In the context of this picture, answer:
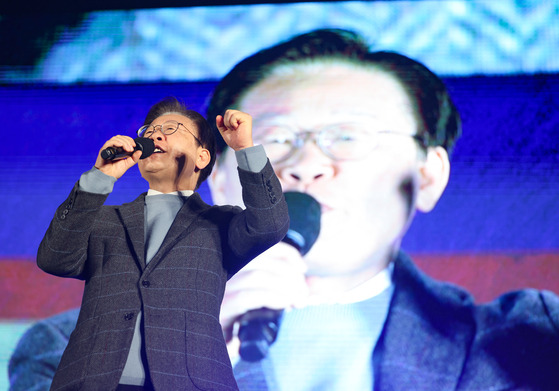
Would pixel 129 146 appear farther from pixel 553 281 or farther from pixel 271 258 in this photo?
pixel 553 281

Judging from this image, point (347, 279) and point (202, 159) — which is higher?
point (202, 159)

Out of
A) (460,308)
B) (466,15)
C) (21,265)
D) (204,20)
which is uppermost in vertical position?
(466,15)

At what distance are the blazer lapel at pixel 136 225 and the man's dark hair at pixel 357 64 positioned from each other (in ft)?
3.20

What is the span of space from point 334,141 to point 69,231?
123 cm

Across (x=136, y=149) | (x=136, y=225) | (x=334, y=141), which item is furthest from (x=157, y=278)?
(x=334, y=141)

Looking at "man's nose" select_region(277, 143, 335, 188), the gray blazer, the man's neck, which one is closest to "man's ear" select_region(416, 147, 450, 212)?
the man's neck

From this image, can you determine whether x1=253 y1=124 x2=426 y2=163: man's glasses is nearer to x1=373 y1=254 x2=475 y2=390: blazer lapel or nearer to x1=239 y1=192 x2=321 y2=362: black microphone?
x1=239 y1=192 x2=321 y2=362: black microphone

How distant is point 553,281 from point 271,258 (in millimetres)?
989

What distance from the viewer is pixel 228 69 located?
2.32 m

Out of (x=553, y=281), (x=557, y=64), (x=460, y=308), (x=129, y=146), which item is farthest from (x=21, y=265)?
(x=557, y=64)

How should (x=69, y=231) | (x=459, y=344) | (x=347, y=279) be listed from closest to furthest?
1. (x=69, y=231)
2. (x=459, y=344)
3. (x=347, y=279)

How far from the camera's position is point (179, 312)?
3.70 ft

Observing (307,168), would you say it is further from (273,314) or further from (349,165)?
(273,314)

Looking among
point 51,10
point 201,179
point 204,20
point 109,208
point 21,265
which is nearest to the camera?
point 109,208
